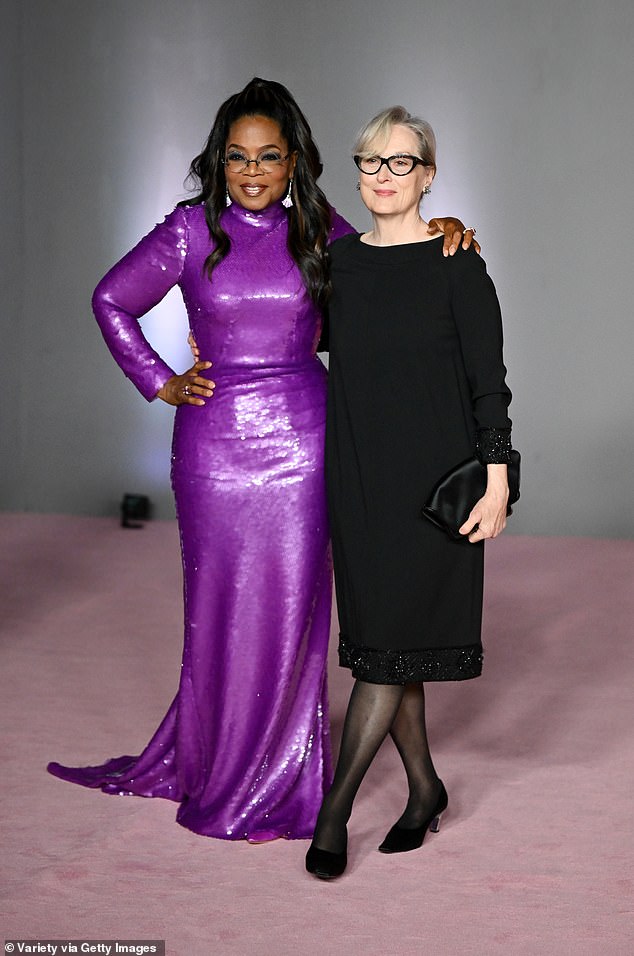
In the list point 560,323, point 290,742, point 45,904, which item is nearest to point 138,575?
point 560,323

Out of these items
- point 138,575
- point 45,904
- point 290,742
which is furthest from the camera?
point 138,575

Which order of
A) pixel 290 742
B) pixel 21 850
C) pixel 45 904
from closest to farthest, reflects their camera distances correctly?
pixel 45 904 < pixel 21 850 < pixel 290 742

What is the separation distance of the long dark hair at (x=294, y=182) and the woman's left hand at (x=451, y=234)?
0.87 feet

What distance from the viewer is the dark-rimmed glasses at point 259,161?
2.95 metres

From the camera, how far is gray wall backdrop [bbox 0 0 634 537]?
717 centimetres

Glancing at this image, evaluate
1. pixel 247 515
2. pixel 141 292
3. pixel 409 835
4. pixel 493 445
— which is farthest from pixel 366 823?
pixel 141 292

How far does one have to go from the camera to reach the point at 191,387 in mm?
3014

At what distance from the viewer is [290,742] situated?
3.11m

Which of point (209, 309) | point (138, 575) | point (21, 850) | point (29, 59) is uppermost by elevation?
point (29, 59)

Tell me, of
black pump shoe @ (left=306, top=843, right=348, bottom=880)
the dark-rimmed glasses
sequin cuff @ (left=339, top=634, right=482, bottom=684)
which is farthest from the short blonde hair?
black pump shoe @ (left=306, top=843, right=348, bottom=880)

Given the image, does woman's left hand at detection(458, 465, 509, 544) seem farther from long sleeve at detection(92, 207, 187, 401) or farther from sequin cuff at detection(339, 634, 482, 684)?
long sleeve at detection(92, 207, 187, 401)

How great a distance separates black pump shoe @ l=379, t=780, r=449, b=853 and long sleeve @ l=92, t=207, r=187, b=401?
1097mm

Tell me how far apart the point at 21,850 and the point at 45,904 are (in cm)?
30

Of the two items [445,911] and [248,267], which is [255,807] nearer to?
[445,911]
